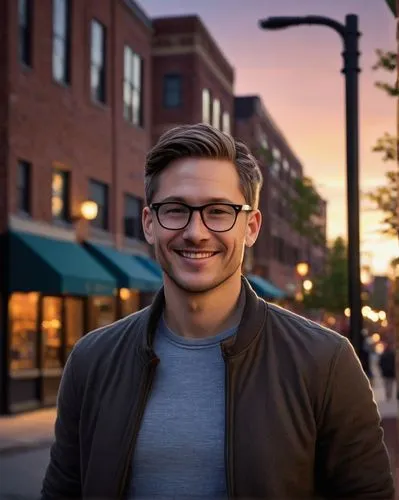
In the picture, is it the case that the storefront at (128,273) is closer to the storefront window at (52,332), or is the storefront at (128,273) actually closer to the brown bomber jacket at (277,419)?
the storefront window at (52,332)

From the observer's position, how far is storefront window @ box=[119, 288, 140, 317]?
27.4m

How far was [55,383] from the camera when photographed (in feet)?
73.4

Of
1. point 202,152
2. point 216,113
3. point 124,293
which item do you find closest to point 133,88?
point 124,293

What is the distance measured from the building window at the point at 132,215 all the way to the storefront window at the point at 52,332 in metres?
6.47

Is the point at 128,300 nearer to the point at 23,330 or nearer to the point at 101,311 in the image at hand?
the point at 101,311

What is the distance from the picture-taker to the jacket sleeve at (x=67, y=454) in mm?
3027

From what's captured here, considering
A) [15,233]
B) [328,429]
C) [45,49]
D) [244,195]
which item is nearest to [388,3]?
[244,195]

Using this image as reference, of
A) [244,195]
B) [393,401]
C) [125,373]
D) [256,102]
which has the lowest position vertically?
[393,401]

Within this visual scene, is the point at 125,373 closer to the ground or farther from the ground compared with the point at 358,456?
farther from the ground

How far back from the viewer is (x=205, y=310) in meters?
2.88

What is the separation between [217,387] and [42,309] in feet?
62.9

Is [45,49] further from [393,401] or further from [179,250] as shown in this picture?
[179,250]

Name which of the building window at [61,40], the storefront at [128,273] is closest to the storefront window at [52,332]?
the storefront at [128,273]

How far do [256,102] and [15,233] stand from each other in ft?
116
